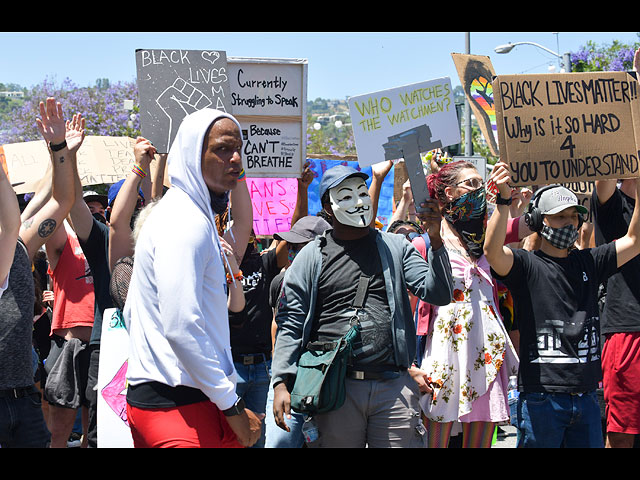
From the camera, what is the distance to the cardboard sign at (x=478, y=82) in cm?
625

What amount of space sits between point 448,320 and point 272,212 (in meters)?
3.33

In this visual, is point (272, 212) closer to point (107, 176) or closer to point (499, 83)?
point (107, 176)

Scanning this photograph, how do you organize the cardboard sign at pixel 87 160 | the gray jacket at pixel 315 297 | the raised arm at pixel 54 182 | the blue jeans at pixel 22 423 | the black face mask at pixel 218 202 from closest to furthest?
the black face mask at pixel 218 202
the blue jeans at pixel 22 423
the gray jacket at pixel 315 297
the raised arm at pixel 54 182
the cardboard sign at pixel 87 160

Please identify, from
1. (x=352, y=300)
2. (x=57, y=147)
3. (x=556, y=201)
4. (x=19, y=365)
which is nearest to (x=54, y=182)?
(x=57, y=147)

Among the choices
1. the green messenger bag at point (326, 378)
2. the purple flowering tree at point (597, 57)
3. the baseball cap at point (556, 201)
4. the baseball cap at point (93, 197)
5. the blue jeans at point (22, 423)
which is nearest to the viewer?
the blue jeans at point (22, 423)

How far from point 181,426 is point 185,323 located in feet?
1.26

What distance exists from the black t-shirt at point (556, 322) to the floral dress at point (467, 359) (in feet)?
0.69

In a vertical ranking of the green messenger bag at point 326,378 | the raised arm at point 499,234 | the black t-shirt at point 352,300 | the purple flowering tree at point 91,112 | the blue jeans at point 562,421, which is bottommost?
the blue jeans at point 562,421

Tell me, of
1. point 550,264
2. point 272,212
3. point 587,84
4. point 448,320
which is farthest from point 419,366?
point 272,212

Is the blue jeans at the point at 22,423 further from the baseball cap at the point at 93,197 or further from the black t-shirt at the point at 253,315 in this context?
the baseball cap at the point at 93,197

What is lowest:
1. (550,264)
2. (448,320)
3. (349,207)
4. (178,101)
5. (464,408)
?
(464,408)

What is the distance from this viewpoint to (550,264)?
13.7ft

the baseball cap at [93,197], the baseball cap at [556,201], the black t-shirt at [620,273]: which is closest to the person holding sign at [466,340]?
the baseball cap at [556,201]

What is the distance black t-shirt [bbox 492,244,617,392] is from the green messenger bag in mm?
948
